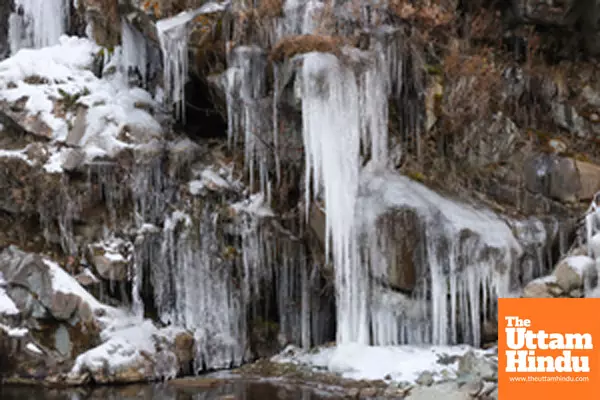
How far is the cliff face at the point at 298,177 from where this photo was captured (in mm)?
11000

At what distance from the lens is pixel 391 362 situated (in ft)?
33.7

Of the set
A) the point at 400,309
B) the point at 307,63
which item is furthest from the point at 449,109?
the point at 400,309

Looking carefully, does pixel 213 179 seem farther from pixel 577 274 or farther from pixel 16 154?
pixel 577 274

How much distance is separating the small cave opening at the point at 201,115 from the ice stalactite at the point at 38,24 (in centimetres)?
540

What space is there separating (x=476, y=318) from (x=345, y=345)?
2.02m

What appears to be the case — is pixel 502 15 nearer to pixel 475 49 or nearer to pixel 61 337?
pixel 475 49

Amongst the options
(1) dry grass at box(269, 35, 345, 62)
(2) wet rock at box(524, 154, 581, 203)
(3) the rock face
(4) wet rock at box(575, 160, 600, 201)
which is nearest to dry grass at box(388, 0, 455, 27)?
(1) dry grass at box(269, 35, 345, 62)

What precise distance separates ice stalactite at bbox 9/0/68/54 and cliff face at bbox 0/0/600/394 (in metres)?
3.48

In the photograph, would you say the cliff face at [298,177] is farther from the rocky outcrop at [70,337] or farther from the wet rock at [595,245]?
the wet rock at [595,245]

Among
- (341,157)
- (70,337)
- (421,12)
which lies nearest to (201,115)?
(341,157)

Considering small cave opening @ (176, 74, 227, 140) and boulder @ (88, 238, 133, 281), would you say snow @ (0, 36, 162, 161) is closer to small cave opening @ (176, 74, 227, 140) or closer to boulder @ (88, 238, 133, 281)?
small cave opening @ (176, 74, 227, 140)

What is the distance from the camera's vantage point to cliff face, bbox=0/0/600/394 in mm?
11000

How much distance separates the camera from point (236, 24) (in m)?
12.4
